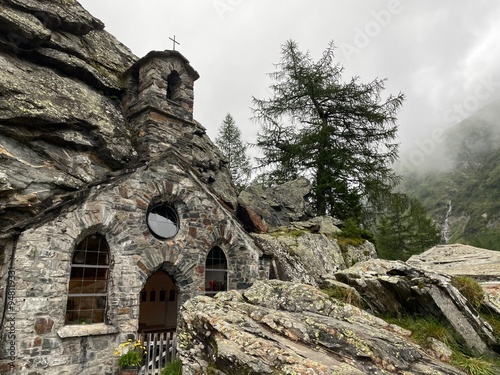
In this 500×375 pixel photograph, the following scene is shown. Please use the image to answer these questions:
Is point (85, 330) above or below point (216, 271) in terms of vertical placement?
below

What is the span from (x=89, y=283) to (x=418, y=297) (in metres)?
9.59

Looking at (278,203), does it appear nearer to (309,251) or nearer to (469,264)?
(309,251)

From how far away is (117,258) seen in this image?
1034 centimetres

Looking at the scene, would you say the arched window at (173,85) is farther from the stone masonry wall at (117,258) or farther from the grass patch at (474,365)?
the grass patch at (474,365)

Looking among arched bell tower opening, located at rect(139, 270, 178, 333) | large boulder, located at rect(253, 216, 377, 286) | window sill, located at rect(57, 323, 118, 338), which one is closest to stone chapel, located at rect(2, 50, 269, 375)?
window sill, located at rect(57, 323, 118, 338)

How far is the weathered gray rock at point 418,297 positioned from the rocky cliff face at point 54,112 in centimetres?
821

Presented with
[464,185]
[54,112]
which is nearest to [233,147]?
[54,112]

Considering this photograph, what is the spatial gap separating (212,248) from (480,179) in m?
148

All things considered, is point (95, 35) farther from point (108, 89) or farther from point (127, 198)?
point (127, 198)

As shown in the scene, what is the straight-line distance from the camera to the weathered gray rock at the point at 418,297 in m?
6.66

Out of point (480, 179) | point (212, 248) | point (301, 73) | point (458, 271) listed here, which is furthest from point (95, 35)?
point (480, 179)

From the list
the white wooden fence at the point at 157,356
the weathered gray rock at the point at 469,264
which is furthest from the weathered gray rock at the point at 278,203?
the white wooden fence at the point at 157,356

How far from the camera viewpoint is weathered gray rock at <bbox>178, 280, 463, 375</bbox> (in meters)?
5.32

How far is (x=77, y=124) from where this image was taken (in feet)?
43.5
